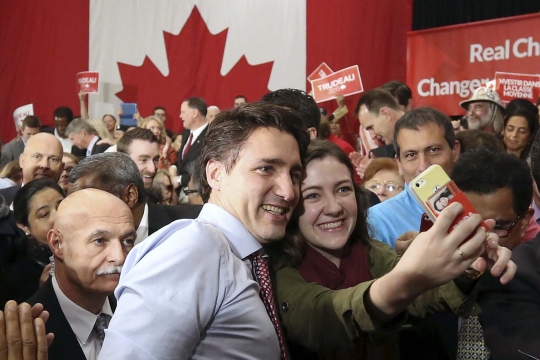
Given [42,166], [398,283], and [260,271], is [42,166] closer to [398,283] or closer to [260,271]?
[260,271]

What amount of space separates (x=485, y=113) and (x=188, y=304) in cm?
440

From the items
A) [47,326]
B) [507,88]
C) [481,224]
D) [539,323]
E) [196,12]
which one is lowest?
[47,326]

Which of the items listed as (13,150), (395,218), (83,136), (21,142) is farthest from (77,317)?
(21,142)

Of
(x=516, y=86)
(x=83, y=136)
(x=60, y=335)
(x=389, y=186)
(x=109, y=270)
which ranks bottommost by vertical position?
(x=60, y=335)

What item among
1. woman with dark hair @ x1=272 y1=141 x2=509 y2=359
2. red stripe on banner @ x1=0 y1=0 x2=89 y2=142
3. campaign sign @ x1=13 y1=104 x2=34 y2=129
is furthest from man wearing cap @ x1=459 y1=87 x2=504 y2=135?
red stripe on banner @ x1=0 y1=0 x2=89 y2=142

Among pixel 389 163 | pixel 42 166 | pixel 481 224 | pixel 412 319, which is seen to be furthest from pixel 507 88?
pixel 481 224

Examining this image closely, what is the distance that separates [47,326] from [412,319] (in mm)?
992

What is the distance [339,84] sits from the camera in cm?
746

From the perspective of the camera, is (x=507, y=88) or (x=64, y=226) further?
(x=507, y=88)

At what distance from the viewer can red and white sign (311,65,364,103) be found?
735 centimetres

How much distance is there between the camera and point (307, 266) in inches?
76.4

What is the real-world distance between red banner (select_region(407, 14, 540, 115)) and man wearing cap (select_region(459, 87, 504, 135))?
6.44ft

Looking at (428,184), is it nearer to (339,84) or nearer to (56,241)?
(56,241)

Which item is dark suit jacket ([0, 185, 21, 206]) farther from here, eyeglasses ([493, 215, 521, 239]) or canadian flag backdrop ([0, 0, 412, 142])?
canadian flag backdrop ([0, 0, 412, 142])
